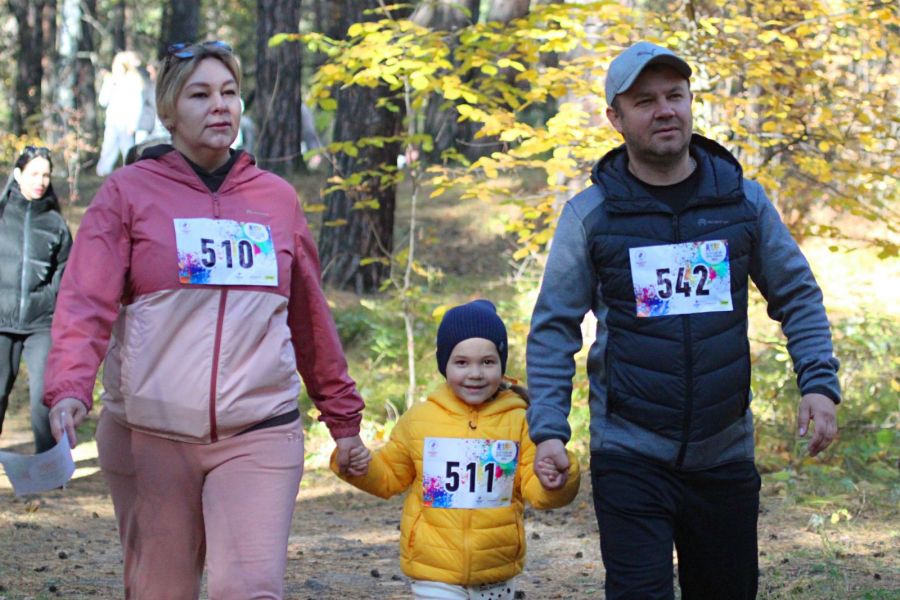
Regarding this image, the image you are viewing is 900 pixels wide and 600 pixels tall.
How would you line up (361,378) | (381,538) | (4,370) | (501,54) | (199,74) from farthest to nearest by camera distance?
1. (361,378)
2. (4,370)
3. (501,54)
4. (381,538)
5. (199,74)

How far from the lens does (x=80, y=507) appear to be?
30.9 feet

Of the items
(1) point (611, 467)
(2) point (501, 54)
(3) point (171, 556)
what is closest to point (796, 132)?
(2) point (501, 54)

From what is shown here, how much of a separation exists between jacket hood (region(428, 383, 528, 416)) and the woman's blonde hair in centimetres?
124

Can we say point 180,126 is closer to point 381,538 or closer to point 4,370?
point 381,538

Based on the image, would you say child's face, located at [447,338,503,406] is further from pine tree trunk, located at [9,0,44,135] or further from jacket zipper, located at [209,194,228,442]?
pine tree trunk, located at [9,0,44,135]

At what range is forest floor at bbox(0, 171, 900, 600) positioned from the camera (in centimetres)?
645

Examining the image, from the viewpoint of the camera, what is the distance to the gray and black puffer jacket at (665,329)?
3.78 meters

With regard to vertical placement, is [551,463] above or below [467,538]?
above

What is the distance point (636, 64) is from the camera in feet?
12.8

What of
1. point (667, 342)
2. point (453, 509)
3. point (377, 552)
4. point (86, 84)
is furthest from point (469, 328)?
point (86, 84)

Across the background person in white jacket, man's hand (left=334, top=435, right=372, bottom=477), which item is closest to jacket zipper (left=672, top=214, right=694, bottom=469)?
man's hand (left=334, top=435, right=372, bottom=477)

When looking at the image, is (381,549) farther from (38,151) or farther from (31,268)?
(38,151)

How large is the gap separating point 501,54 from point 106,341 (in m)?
5.79

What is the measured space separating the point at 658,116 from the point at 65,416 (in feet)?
6.20
